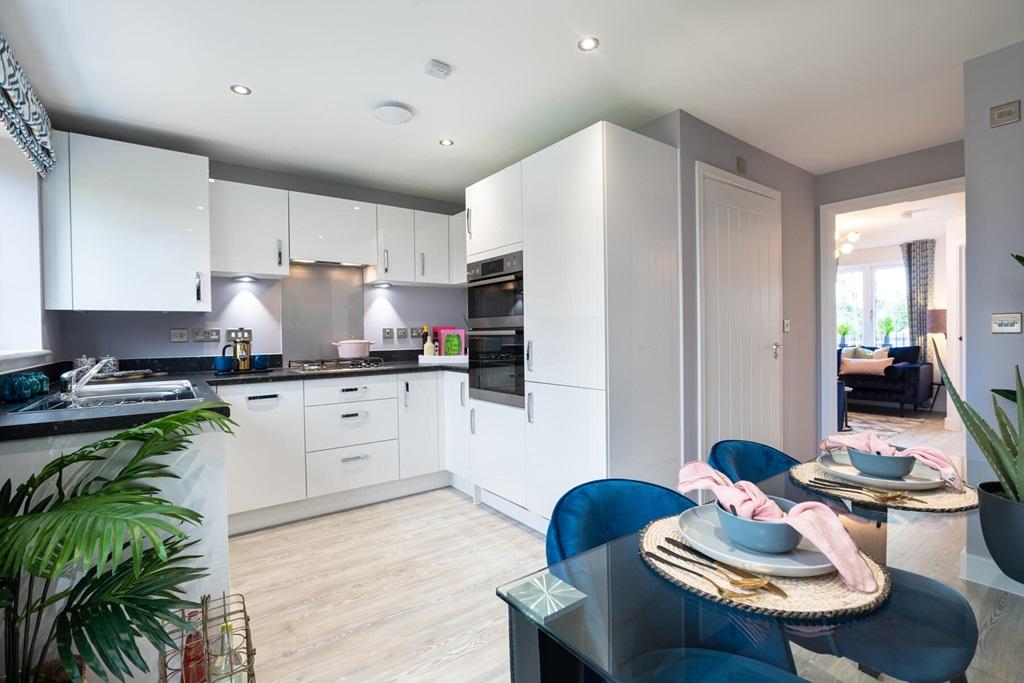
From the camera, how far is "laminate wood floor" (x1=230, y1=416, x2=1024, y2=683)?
0.91 m

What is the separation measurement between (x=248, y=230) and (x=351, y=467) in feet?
5.68

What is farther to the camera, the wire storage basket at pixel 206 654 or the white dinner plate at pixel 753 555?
the wire storage basket at pixel 206 654

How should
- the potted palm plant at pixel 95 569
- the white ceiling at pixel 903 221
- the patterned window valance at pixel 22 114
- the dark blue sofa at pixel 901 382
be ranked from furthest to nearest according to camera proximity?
the dark blue sofa at pixel 901 382 → the white ceiling at pixel 903 221 → the patterned window valance at pixel 22 114 → the potted palm plant at pixel 95 569

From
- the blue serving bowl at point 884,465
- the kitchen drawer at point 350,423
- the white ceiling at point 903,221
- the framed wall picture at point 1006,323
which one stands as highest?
the white ceiling at point 903,221

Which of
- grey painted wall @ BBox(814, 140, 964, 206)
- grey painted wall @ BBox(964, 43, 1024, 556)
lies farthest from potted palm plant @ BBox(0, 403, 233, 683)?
grey painted wall @ BBox(814, 140, 964, 206)

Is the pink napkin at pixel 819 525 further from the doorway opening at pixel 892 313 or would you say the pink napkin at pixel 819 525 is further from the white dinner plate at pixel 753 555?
the doorway opening at pixel 892 313

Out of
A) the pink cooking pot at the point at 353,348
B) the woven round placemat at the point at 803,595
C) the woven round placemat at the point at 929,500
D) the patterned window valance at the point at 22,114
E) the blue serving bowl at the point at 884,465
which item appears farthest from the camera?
the pink cooking pot at the point at 353,348

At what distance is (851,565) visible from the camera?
74cm

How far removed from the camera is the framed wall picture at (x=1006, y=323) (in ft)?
7.01

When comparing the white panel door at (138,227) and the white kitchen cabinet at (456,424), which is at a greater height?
the white panel door at (138,227)

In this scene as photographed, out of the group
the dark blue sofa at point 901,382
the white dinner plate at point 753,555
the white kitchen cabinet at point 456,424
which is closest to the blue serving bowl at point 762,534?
the white dinner plate at point 753,555

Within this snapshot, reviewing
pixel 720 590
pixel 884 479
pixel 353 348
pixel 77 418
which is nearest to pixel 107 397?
Answer: pixel 77 418

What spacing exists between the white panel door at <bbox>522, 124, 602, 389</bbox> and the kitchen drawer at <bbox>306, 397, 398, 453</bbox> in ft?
3.83

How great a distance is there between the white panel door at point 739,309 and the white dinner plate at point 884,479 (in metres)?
1.38
